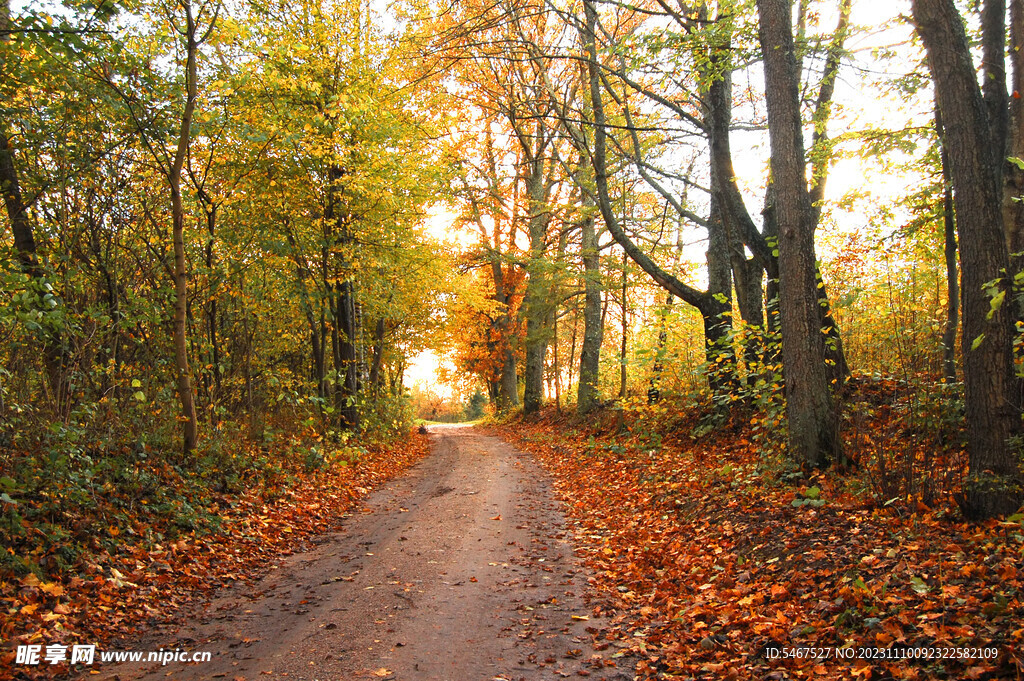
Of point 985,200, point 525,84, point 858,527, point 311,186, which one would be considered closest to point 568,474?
point 858,527

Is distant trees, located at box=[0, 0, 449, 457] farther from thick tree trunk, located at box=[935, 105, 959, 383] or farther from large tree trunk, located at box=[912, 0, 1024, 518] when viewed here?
thick tree trunk, located at box=[935, 105, 959, 383]

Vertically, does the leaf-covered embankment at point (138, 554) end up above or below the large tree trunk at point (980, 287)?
below

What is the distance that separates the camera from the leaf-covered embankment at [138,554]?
4.41 meters

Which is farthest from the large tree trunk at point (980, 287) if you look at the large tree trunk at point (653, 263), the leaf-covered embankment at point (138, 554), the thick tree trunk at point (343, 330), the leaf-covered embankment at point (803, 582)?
the thick tree trunk at point (343, 330)

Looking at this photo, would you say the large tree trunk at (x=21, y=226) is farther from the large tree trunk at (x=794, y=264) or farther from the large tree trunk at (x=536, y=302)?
the large tree trunk at (x=536, y=302)

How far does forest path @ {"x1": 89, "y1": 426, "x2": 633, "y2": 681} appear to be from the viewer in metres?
4.14

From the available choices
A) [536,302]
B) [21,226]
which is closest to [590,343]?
[536,302]

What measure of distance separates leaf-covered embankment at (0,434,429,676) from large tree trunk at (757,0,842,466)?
6.64 m

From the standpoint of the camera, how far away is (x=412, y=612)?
512cm

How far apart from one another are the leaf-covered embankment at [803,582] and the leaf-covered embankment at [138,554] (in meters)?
4.03

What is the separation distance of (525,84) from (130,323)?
37.6ft

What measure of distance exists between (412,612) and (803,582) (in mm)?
3379

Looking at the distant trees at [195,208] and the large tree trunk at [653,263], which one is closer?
the distant trees at [195,208]

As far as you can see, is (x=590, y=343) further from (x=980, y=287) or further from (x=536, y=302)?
(x=980, y=287)
